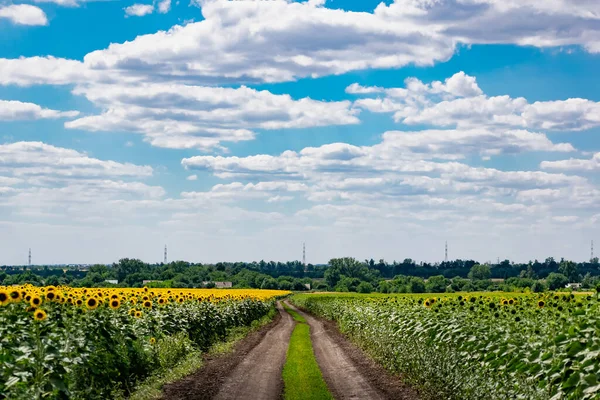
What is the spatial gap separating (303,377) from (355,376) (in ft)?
5.11

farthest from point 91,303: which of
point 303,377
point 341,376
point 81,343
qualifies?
point 341,376

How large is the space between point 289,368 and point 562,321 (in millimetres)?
13796

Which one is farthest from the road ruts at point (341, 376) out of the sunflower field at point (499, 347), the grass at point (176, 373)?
the grass at point (176, 373)

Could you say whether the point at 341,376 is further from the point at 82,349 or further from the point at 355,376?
the point at 82,349

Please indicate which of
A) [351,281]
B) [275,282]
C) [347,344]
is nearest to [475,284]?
[351,281]

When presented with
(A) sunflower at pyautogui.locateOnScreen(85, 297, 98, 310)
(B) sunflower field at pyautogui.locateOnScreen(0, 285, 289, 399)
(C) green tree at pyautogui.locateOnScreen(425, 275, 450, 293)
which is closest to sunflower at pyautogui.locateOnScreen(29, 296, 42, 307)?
(B) sunflower field at pyautogui.locateOnScreen(0, 285, 289, 399)

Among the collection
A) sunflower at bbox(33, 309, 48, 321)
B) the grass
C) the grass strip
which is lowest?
the grass strip

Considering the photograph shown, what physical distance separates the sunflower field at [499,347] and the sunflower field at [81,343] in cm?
700

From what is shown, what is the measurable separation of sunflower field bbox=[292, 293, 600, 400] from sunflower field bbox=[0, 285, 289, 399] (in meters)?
7.00

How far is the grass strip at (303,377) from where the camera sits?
19.3 m

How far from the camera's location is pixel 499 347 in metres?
13.6

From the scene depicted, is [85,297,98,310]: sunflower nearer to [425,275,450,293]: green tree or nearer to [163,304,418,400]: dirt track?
[163,304,418,400]: dirt track

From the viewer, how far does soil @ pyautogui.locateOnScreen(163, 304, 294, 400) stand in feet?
61.9

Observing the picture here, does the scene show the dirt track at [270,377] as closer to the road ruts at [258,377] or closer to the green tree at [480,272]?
the road ruts at [258,377]
